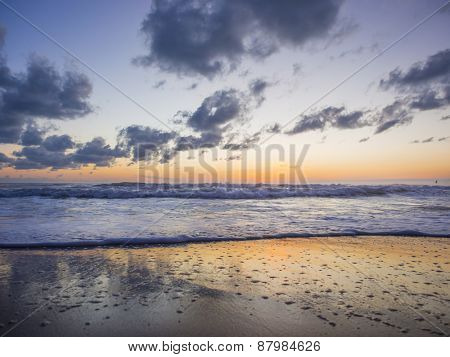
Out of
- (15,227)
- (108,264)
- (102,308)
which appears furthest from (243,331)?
(15,227)

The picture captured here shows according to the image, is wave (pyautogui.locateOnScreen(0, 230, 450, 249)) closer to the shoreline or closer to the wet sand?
the shoreline

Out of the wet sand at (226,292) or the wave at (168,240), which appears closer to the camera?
the wet sand at (226,292)

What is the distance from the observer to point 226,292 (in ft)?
11.9

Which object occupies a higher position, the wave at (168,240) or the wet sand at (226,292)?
the wave at (168,240)

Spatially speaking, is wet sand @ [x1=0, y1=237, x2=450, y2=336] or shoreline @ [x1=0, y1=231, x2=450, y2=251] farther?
shoreline @ [x1=0, y1=231, x2=450, y2=251]

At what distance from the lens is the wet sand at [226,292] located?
2.83 meters

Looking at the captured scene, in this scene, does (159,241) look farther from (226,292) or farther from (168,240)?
(226,292)

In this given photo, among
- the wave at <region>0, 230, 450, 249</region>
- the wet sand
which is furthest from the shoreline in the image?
the wet sand

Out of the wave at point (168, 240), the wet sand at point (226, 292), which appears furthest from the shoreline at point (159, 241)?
the wet sand at point (226, 292)

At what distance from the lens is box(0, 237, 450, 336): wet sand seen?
9.30 feet

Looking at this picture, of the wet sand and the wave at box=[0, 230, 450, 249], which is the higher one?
the wave at box=[0, 230, 450, 249]

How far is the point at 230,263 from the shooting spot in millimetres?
4832

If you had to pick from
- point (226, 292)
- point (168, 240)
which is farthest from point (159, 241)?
Result: point (226, 292)

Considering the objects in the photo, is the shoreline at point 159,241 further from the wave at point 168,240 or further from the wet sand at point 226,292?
the wet sand at point 226,292
